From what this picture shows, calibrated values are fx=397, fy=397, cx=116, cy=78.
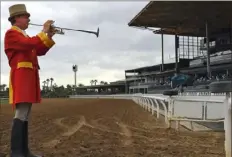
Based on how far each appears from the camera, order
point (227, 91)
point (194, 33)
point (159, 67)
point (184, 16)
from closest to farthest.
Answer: point (227, 91) < point (184, 16) < point (194, 33) < point (159, 67)

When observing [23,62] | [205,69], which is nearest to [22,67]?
[23,62]

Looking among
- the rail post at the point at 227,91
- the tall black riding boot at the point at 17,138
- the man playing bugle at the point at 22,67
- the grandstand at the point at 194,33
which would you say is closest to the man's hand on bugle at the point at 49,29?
the man playing bugle at the point at 22,67

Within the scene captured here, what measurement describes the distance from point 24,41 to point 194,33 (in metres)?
65.3

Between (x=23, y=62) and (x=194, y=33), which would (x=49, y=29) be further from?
(x=194, y=33)

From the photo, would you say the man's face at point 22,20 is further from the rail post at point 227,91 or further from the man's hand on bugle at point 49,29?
the rail post at point 227,91

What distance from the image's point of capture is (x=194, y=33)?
67.7 metres

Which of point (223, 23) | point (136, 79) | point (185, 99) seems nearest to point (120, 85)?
point (136, 79)

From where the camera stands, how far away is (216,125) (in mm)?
8922

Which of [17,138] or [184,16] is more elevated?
[184,16]

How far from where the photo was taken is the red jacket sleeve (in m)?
4.36

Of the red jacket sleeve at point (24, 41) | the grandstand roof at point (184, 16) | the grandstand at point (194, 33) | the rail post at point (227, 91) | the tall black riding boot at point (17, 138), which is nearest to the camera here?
the rail post at point (227, 91)

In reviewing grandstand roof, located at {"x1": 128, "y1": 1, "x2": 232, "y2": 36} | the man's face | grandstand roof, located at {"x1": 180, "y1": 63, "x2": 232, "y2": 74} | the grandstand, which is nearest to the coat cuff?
the man's face

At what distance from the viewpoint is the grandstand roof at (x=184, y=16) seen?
159ft

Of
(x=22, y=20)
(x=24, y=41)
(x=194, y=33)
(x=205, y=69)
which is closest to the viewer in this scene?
(x=24, y=41)
